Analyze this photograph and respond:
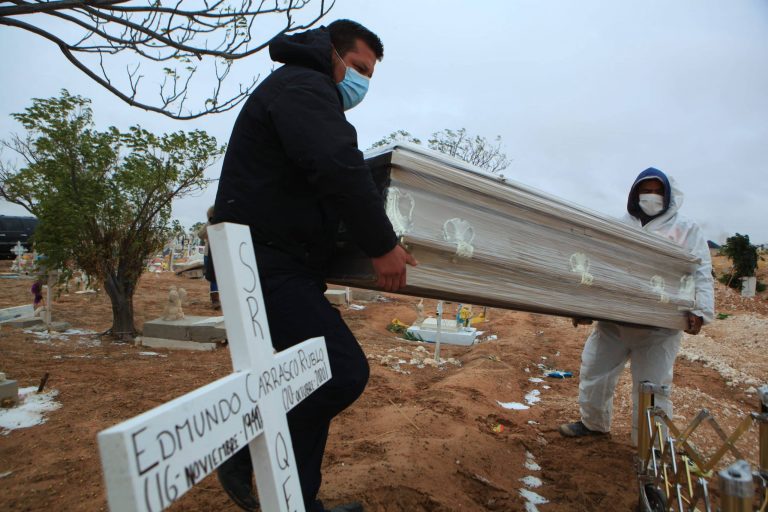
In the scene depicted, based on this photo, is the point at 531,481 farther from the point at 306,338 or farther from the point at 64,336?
the point at 64,336

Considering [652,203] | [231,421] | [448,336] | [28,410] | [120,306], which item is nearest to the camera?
[231,421]

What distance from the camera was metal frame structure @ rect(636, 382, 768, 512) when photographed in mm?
1309

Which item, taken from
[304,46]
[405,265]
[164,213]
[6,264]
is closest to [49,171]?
[164,213]

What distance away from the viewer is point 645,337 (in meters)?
3.49

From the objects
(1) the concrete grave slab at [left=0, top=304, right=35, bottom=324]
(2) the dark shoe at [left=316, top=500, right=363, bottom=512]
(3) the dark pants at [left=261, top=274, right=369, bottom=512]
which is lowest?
(2) the dark shoe at [left=316, top=500, right=363, bottom=512]

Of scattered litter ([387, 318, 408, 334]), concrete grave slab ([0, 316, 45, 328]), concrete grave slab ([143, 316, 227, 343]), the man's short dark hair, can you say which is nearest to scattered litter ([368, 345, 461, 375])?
concrete grave slab ([143, 316, 227, 343])

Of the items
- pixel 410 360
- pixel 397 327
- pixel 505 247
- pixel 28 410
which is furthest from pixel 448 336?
pixel 505 247

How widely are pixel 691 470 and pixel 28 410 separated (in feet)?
16.0

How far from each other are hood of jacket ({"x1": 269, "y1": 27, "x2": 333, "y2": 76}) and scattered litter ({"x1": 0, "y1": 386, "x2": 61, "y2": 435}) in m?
3.74

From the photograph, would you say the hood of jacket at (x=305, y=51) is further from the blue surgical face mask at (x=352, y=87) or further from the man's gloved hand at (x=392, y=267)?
the man's gloved hand at (x=392, y=267)

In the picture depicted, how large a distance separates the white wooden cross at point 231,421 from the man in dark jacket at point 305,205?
232mm

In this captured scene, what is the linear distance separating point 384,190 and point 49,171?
713cm

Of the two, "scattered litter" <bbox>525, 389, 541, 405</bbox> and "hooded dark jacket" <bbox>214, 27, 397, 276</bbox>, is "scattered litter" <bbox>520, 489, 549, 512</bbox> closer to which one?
"hooded dark jacket" <bbox>214, 27, 397, 276</bbox>

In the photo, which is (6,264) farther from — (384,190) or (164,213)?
(384,190)
